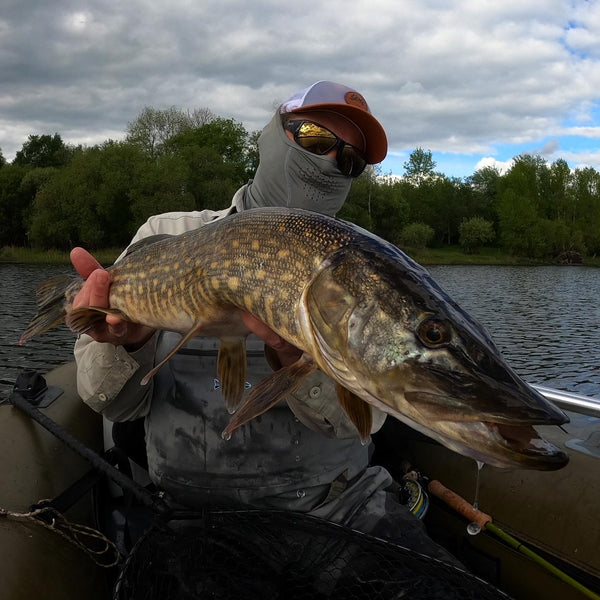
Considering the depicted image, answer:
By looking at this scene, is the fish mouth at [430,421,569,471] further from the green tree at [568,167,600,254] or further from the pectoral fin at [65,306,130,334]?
the green tree at [568,167,600,254]

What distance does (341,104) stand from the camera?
7.89ft

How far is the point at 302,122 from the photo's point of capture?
252cm

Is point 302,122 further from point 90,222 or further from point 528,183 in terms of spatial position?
point 528,183

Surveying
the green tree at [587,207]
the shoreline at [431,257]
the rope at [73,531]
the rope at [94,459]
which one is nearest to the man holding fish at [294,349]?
the rope at [94,459]

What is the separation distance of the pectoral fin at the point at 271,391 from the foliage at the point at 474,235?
5466 centimetres

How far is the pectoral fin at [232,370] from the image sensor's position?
1.76m

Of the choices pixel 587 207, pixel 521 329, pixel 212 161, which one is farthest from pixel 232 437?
pixel 587 207

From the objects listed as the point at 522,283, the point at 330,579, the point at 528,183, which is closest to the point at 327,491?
the point at 330,579

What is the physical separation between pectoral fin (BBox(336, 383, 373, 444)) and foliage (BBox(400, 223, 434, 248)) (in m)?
46.3

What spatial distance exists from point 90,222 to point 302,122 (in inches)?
1294

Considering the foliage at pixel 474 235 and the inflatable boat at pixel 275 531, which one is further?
the foliage at pixel 474 235

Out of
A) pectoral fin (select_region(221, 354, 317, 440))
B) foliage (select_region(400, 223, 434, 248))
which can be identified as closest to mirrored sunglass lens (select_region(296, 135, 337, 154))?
pectoral fin (select_region(221, 354, 317, 440))

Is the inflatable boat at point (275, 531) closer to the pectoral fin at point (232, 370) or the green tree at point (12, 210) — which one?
the pectoral fin at point (232, 370)

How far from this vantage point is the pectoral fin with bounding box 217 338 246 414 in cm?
176
